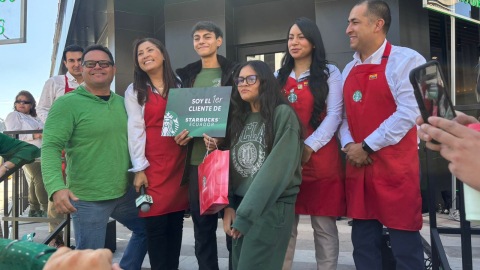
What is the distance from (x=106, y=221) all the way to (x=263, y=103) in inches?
60.1

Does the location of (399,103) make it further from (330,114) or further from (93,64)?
(93,64)

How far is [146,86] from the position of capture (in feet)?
9.84

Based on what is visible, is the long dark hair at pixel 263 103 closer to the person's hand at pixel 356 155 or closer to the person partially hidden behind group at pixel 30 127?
the person's hand at pixel 356 155

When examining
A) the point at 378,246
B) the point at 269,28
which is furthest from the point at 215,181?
the point at 269,28

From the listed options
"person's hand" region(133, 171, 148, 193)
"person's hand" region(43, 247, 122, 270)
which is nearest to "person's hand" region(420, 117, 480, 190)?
"person's hand" region(43, 247, 122, 270)

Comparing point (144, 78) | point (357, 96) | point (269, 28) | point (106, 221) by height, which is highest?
point (269, 28)

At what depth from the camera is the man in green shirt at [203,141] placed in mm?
2871

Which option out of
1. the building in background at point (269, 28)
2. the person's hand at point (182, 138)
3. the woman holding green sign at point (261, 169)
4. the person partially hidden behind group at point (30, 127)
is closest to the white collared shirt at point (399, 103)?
the woman holding green sign at point (261, 169)

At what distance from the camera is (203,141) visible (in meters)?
2.91

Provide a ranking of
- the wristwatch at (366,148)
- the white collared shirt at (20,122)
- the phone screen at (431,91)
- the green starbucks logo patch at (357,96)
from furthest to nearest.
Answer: the white collared shirt at (20,122)
the green starbucks logo patch at (357,96)
the wristwatch at (366,148)
the phone screen at (431,91)

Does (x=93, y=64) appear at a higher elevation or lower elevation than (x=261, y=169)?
higher

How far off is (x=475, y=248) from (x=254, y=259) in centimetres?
353

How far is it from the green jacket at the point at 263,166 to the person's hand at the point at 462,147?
1.19m

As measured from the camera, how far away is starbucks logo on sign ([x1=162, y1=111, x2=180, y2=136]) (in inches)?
110
